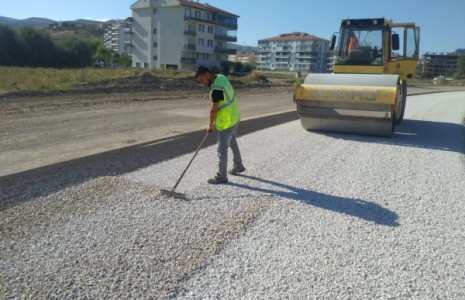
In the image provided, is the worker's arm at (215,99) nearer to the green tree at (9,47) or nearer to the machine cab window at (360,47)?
the machine cab window at (360,47)

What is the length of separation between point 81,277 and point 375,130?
284 inches

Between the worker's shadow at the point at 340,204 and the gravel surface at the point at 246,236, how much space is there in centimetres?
1

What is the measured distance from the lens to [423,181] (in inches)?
220

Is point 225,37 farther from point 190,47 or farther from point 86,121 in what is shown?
point 86,121

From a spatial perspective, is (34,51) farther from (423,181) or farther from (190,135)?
(423,181)

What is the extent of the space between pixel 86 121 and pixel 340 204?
26.6 feet

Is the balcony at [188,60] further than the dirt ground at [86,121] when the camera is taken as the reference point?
Yes

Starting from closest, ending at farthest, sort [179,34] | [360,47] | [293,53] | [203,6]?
1. [360,47]
2. [179,34]
3. [203,6]
4. [293,53]

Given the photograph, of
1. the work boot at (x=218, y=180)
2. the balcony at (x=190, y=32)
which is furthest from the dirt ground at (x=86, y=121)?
the balcony at (x=190, y=32)

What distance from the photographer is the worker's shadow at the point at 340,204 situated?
13.9 ft

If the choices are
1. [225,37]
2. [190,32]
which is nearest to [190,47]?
[190,32]

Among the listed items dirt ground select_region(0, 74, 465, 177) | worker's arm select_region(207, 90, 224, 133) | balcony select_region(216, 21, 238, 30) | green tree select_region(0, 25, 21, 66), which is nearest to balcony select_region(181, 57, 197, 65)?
balcony select_region(216, 21, 238, 30)

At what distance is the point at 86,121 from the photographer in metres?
10.4

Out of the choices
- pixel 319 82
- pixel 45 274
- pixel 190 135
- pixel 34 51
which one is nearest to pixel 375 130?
pixel 319 82
